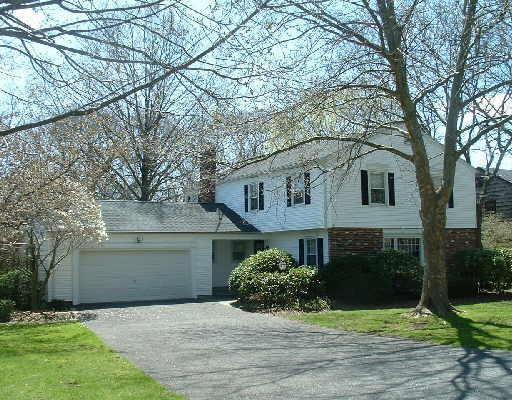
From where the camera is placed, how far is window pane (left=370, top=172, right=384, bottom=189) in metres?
24.2

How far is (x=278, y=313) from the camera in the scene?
18703 mm

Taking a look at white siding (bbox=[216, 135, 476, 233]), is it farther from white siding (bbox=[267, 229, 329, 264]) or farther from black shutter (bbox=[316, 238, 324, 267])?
black shutter (bbox=[316, 238, 324, 267])

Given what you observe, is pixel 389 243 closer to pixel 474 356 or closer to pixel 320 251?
pixel 320 251

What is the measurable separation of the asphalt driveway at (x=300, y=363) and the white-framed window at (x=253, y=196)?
1153 cm

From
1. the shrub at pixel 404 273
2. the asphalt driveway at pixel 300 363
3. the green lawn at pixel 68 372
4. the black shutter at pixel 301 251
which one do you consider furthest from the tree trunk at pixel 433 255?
the green lawn at pixel 68 372

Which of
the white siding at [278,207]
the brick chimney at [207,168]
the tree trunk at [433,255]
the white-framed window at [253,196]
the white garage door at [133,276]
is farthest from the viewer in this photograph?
the white-framed window at [253,196]

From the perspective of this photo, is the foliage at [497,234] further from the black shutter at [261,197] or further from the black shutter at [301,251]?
the black shutter at [261,197]

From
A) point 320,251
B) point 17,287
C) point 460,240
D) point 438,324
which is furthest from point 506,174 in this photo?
point 17,287

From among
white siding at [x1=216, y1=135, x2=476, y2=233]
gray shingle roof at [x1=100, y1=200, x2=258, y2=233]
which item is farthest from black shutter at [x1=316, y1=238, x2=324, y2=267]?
gray shingle roof at [x1=100, y1=200, x2=258, y2=233]

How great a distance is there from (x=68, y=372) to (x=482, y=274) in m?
17.6

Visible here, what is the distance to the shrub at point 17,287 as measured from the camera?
2064 centimetres

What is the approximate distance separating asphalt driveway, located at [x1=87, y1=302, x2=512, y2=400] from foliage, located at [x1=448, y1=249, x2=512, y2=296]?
375 inches

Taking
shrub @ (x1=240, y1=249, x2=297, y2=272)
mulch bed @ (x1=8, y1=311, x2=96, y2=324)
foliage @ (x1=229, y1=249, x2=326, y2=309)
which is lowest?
mulch bed @ (x1=8, y1=311, x2=96, y2=324)

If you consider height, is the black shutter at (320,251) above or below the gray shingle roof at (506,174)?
below
